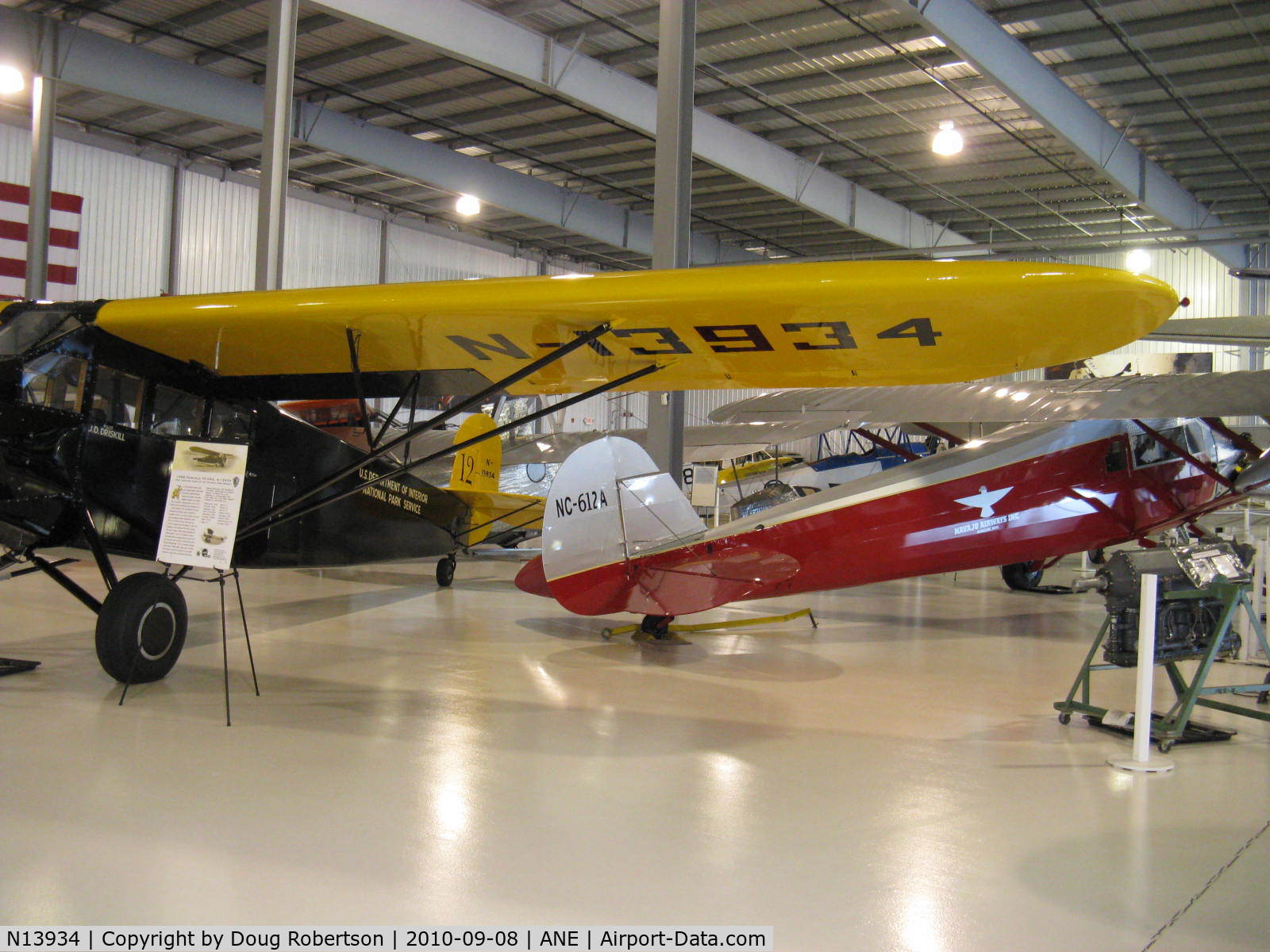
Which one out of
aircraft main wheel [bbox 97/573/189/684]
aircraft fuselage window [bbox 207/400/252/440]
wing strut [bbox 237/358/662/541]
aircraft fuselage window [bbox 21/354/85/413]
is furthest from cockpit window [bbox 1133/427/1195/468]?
aircraft fuselage window [bbox 21/354/85/413]

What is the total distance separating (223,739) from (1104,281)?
4.02 m

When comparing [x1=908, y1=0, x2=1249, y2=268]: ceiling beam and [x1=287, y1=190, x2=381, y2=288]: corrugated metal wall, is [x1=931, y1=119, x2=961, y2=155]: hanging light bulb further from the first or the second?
[x1=287, y1=190, x2=381, y2=288]: corrugated metal wall

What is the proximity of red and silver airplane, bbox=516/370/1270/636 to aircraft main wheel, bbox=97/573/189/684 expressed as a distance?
2241 mm

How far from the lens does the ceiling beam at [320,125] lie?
39.2 feet

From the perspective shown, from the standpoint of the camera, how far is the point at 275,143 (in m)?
9.53

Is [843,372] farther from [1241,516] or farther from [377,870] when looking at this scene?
[1241,516]

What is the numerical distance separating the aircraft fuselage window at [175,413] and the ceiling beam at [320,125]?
9106 millimetres

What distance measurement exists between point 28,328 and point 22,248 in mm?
11308

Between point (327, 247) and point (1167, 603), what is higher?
point (327, 247)

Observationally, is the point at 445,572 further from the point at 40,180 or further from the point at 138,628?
the point at 40,180

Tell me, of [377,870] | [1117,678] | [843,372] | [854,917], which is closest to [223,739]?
[377,870]

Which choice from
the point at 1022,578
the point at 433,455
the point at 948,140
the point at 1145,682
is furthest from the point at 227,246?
the point at 1145,682

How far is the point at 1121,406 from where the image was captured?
715 centimetres

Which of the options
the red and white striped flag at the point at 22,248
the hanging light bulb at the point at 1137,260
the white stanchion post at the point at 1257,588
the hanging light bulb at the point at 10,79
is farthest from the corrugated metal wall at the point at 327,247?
the white stanchion post at the point at 1257,588
